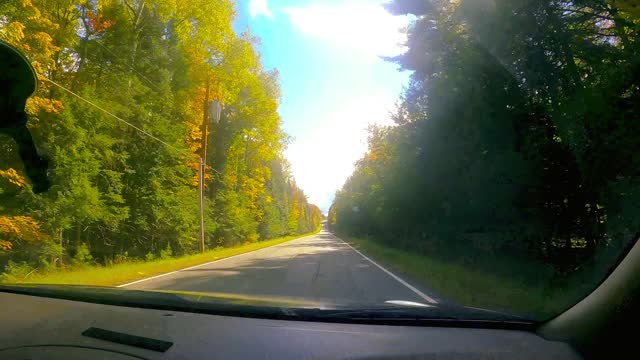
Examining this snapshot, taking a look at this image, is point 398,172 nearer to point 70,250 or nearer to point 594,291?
point 70,250

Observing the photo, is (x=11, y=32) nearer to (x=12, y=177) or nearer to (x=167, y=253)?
(x=12, y=177)

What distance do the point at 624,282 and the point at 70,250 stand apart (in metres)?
20.5

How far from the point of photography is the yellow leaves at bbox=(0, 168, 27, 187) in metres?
13.2

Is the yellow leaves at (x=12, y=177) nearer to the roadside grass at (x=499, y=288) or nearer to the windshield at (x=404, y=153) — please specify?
the windshield at (x=404, y=153)

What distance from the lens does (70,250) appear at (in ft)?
62.4

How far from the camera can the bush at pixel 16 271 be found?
13.9 meters

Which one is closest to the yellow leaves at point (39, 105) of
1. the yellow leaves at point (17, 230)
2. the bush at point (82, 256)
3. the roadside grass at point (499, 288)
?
the yellow leaves at point (17, 230)

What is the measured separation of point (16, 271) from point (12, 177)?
10.3 feet

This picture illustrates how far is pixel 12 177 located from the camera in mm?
13617

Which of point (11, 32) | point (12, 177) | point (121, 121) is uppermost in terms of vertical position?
point (11, 32)

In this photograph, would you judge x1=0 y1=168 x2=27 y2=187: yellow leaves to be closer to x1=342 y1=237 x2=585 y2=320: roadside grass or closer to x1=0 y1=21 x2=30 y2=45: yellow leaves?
x1=0 y1=21 x2=30 y2=45: yellow leaves

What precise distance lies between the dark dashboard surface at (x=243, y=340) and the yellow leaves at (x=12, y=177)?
1223cm

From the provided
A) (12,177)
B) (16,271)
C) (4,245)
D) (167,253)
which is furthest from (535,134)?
(167,253)

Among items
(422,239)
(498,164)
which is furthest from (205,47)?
(498,164)
